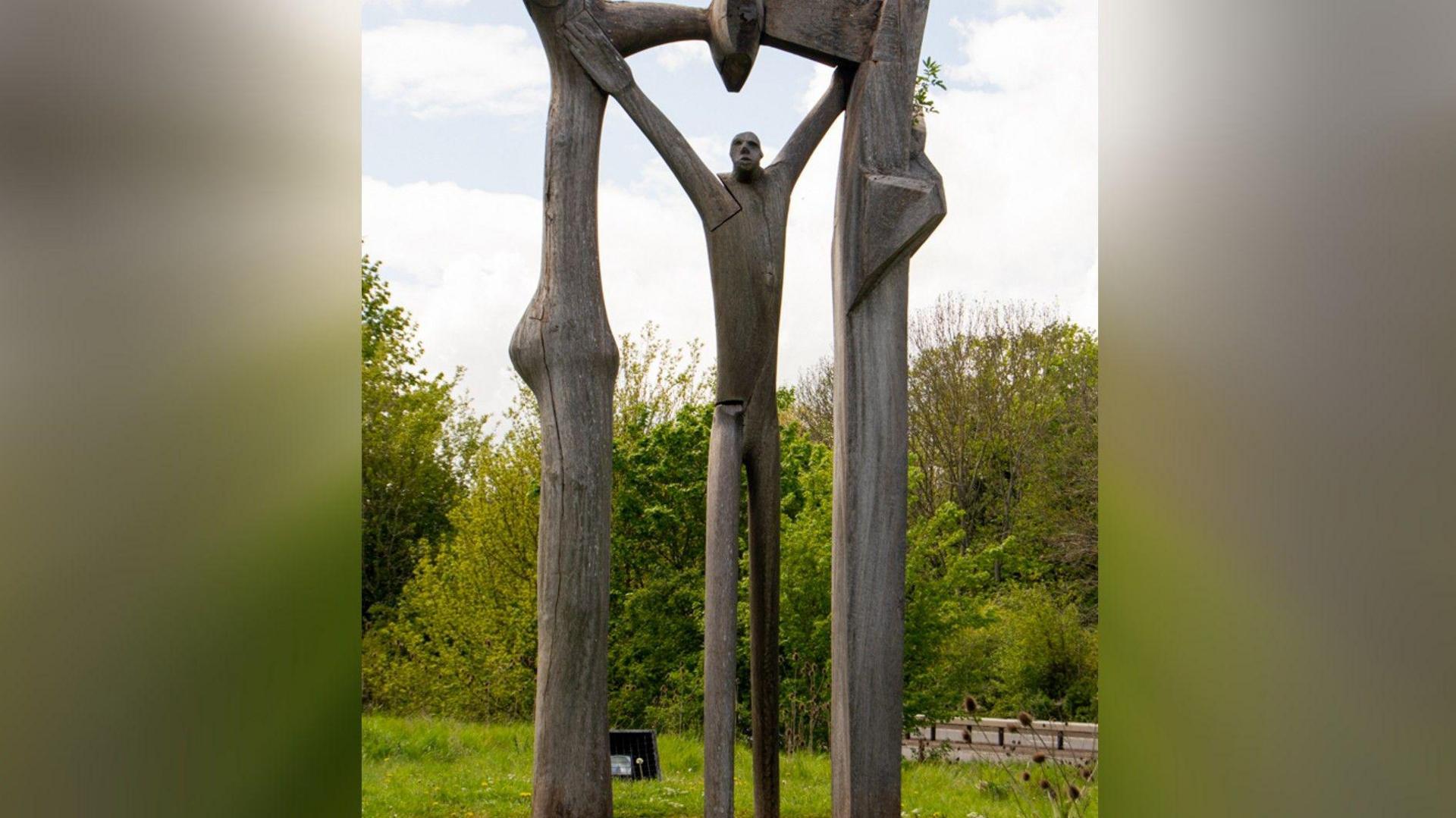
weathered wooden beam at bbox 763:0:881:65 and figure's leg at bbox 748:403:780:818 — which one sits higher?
weathered wooden beam at bbox 763:0:881:65

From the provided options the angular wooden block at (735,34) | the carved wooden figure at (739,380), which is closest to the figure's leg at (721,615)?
the carved wooden figure at (739,380)

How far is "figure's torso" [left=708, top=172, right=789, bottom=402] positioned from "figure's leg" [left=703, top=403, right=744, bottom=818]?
0.37ft

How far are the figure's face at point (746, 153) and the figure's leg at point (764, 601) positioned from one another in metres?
0.78

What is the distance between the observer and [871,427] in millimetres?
3350

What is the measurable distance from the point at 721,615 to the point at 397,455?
1349 centimetres

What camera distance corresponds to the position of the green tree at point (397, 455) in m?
15.9

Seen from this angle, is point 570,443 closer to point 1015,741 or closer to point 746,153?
point 746,153

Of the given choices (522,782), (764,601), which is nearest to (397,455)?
(522,782)

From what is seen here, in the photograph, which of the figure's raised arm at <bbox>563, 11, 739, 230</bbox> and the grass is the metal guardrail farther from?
the figure's raised arm at <bbox>563, 11, 739, 230</bbox>

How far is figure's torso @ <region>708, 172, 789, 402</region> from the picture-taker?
364 centimetres

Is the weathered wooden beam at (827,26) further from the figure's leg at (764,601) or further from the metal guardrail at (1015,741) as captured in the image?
the metal guardrail at (1015,741)

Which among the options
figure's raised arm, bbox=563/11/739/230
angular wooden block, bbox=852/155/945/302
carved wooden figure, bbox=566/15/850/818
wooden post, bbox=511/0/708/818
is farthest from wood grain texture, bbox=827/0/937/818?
wooden post, bbox=511/0/708/818

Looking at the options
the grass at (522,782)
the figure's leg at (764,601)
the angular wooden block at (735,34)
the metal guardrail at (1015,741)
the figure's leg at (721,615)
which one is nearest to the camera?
the figure's leg at (721,615)
